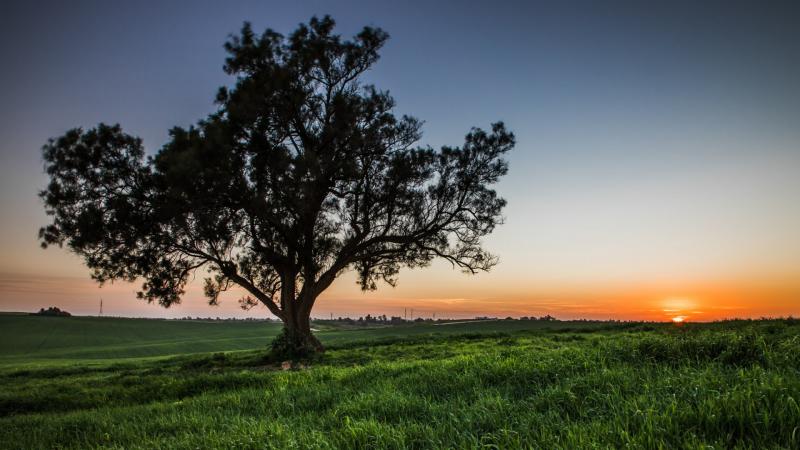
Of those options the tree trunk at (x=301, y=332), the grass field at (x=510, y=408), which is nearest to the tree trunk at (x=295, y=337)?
the tree trunk at (x=301, y=332)

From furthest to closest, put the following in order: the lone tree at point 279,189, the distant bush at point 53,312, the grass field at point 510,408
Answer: the distant bush at point 53,312 < the lone tree at point 279,189 < the grass field at point 510,408

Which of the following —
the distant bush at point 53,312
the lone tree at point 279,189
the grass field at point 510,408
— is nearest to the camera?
the grass field at point 510,408

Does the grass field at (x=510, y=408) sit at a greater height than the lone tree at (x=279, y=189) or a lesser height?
lesser

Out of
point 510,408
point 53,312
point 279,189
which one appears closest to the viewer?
point 510,408

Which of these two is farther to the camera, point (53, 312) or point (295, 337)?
point (53, 312)

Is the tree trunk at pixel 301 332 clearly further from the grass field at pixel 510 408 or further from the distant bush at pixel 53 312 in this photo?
the distant bush at pixel 53 312

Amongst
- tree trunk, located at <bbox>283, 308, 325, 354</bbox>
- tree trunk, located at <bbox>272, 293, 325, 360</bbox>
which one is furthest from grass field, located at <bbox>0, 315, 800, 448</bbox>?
tree trunk, located at <bbox>283, 308, 325, 354</bbox>

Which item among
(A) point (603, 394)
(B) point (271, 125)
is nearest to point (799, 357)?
(A) point (603, 394)

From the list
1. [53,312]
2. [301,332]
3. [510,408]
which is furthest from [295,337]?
[53,312]

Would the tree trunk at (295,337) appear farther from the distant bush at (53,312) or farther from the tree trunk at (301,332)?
the distant bush at (53,312)

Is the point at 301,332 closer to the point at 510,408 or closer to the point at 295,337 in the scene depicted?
the point at 295,337

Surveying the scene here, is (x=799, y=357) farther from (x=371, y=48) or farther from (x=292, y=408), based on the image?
(x=371, y=48)

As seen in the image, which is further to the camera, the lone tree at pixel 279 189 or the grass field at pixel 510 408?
A: the lone tree at pixel 279 189

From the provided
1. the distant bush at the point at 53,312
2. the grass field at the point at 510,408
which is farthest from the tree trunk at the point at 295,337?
the distant bush at the point at 53,312
